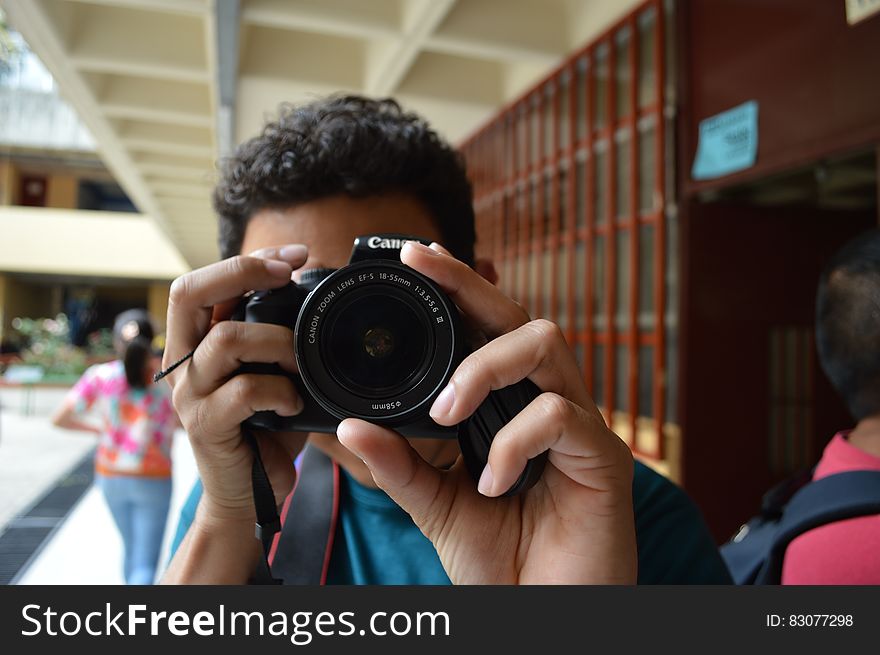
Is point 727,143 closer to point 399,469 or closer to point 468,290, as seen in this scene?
point 468,290

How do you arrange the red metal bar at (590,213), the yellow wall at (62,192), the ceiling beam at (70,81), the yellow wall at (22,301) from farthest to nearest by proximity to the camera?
the red metal bar at (590,213)
the ceiling beam at (70,81)
the yellow wall at (62,192)
the yellow wall at (22,301)

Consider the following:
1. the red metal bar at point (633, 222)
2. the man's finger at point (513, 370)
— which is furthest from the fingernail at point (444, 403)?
the red metal bar at point (633, 222)

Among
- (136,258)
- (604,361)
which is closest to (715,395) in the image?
(604,361)

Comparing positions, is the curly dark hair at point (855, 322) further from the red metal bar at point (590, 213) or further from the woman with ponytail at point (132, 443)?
the woman with ponytail at point (132, 443)

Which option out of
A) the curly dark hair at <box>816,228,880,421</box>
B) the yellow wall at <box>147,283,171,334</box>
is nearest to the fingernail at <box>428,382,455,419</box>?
the yellow wall at <box>147,283,171,334</box>

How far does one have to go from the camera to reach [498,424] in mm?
641

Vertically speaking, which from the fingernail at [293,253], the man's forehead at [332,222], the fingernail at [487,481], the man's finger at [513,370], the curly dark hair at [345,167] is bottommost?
the fingernail at [487,481]

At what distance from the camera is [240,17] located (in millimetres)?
2201

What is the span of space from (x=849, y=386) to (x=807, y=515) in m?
0.26

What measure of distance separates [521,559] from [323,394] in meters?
0.29

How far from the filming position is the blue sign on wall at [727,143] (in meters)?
1.77

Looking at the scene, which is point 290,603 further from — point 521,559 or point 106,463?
point 106,463

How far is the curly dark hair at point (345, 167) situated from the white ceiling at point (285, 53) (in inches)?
53.7

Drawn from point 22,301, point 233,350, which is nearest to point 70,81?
point 22,301
